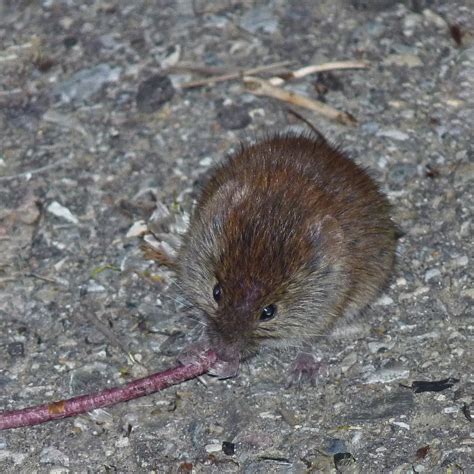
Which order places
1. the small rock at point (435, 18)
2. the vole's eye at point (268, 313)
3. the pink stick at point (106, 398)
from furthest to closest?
the small rock at point (435, 18), the vole's eye at point (268, 313), the pink stick at point (106, 398)

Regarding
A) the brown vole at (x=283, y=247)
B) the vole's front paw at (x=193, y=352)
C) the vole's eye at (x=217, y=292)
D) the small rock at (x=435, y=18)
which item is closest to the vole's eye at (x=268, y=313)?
the brown vole at (x=283, y=247)

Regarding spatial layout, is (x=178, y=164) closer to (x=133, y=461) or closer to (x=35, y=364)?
(x=35, y=364)

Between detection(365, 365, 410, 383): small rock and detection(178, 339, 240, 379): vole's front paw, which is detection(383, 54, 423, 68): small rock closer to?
detection(365, 365, 410, 383): small rock

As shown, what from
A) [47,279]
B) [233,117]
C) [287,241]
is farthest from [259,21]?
[287,241]

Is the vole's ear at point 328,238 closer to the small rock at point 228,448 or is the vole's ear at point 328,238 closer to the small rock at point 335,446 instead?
the small rock at point 335,446

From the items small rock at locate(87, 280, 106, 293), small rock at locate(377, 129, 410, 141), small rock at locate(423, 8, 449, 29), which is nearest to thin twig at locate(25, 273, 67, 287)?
small rock at locate(87, 280, 106, 293)

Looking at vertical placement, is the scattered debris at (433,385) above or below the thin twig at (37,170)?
below
